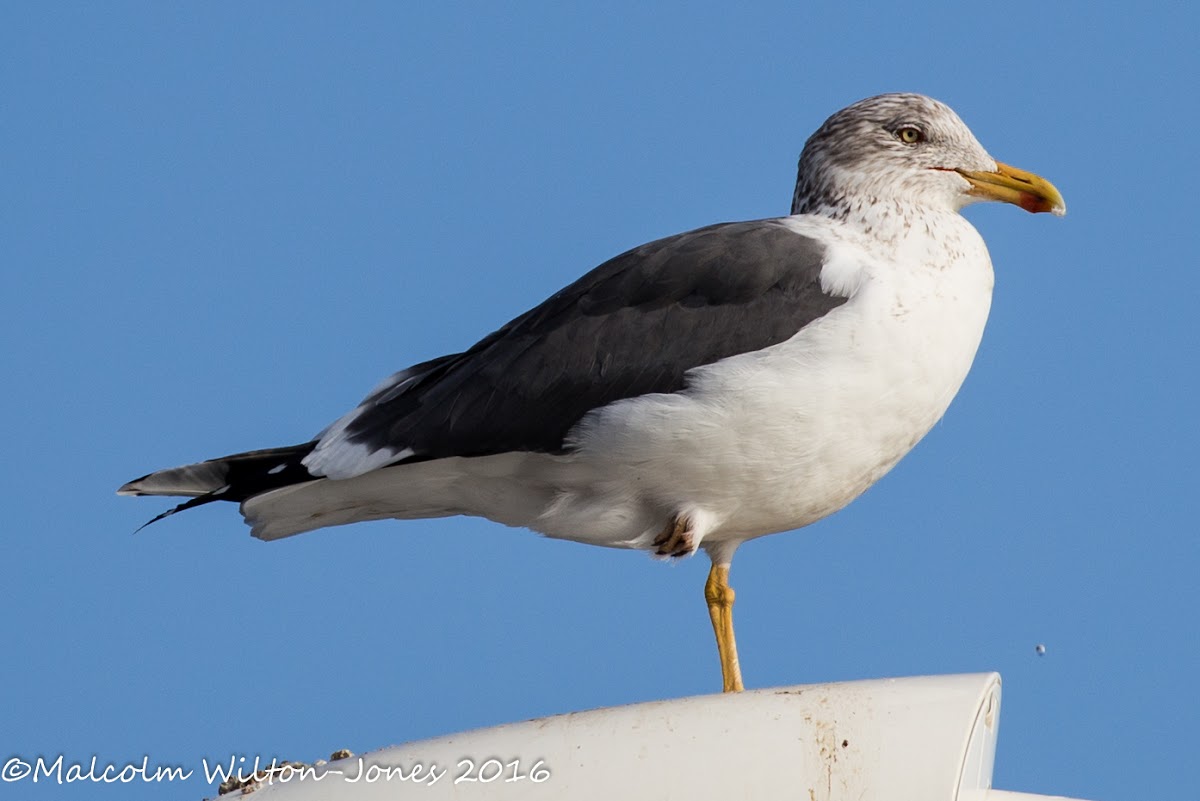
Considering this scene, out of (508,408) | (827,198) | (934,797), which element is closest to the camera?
(934,797)

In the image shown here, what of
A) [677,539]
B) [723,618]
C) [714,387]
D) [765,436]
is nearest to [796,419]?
[765,436]

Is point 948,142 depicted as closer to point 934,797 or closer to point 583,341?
point 583,341

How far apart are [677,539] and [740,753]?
1635 millimetres

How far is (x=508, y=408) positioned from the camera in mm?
6266

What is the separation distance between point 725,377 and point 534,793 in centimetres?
181

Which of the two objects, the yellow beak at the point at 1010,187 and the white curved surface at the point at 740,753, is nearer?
the white curved surface at the point at 740,753

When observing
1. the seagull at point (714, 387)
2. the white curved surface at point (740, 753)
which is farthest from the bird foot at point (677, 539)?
the white curved surface at point (740, 753)

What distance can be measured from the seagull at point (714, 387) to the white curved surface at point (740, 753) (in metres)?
1.30

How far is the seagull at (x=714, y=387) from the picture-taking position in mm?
5941

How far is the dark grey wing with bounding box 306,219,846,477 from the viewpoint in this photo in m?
6.10

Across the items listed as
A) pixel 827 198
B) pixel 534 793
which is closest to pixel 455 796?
pixel 534 793

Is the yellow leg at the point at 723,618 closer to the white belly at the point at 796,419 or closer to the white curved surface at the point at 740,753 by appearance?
the white belly at the point at 796,419

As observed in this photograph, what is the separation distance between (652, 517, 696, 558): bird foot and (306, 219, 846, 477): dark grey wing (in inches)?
20.1

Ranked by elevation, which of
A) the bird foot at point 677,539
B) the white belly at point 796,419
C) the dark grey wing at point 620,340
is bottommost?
the bird foot at point 677,539
